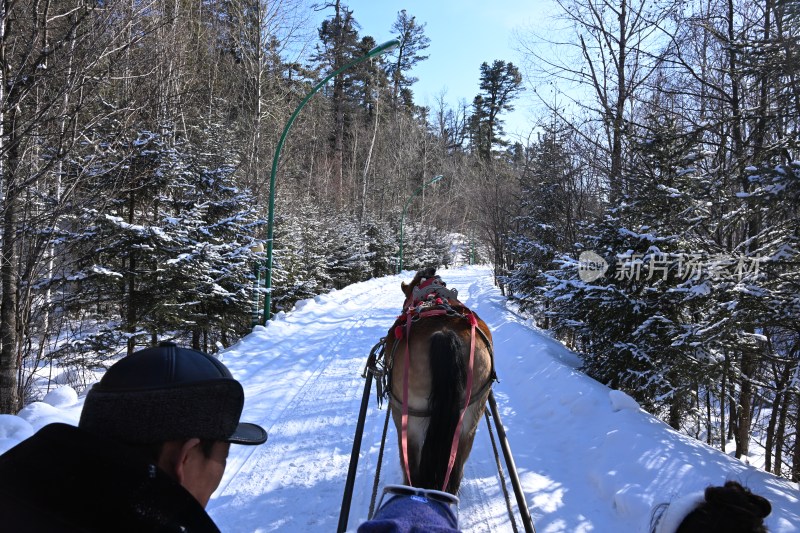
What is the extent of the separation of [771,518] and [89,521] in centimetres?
418

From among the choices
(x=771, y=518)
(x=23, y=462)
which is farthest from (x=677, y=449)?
(x=23, y=462)

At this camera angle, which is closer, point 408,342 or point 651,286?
point 408,342

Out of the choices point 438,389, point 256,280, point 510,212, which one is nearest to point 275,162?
point 256,280

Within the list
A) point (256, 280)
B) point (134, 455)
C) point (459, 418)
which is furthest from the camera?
point (256, 280)

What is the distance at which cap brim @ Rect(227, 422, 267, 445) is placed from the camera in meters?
1.24

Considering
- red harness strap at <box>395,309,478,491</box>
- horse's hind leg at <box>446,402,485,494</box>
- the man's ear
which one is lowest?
horse's hind leg at <box>446,402,485,494</box>

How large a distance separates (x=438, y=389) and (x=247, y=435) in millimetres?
1677

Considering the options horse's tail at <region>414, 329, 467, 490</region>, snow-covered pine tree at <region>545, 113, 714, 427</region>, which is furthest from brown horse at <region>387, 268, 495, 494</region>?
snow-covered pine tree at <region>545, 113, 714, 427</region>

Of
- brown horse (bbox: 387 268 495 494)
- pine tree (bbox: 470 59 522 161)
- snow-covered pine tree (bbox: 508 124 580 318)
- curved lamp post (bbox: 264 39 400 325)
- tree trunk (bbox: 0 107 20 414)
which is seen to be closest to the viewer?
brown horse (bbox: 387 268 495 494)

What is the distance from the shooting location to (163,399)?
39.9 inches

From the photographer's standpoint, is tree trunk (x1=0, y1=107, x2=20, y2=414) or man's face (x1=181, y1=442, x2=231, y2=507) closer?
Result: man's face (x1=181, y1=442, x2=231, y2=507)

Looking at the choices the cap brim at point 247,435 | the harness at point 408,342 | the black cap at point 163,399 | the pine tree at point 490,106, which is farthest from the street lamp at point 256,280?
the pine tree at point 490,106

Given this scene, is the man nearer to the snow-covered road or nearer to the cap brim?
the cap brim

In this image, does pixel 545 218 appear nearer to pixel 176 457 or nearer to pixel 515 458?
pixel 515 458
